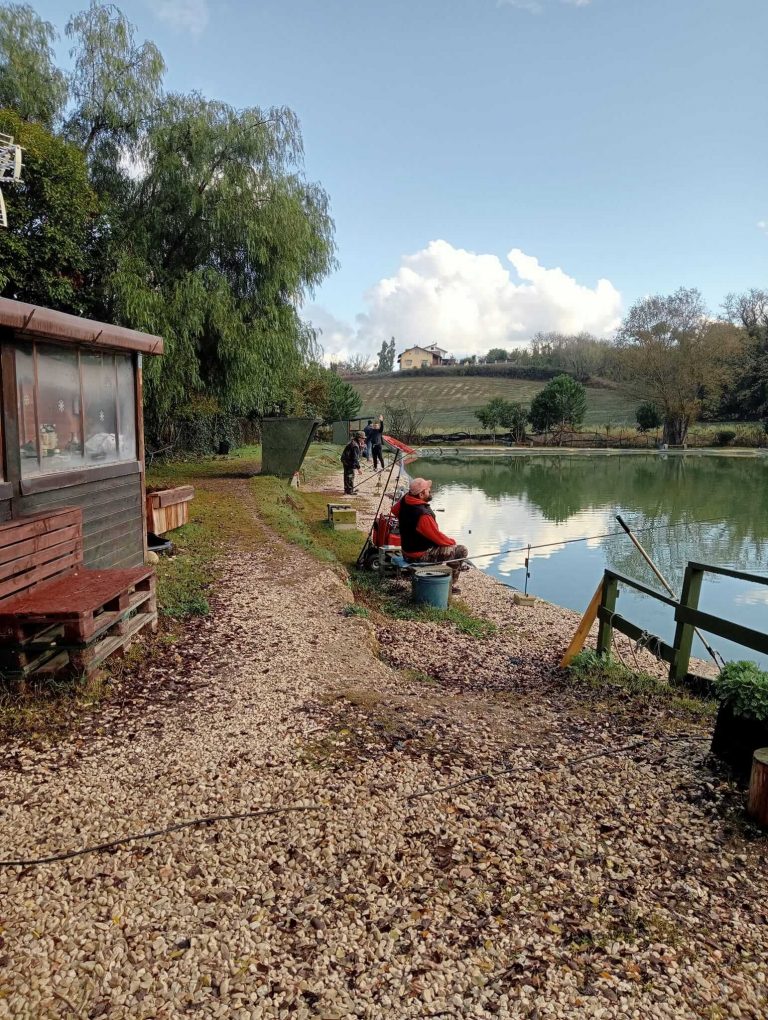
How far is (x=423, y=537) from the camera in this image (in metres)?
9.86

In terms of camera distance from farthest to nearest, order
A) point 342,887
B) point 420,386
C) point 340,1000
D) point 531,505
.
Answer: point 420,386
point 531,505
point 342,887
point 340,1000

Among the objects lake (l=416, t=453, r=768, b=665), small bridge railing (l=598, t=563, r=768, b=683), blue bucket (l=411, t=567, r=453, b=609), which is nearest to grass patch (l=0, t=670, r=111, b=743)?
small bridge railing (l=598, t=563, r=768, b=683)

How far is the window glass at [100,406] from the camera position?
672 centimetres

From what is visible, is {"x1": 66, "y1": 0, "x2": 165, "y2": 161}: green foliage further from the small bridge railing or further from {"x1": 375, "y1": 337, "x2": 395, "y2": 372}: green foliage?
{"x1": 375, "y1": 337, "x2": 395, "y2": 372}: green foliage

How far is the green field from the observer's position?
66250 millimetres

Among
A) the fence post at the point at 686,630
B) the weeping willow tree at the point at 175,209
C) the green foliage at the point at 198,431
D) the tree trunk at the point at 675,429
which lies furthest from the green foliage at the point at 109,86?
the tree trunk at the point at 675,429

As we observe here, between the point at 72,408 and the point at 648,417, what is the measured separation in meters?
56.5

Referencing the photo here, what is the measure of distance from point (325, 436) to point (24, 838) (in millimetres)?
40553

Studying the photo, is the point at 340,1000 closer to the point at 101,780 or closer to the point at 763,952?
the point at 763,952

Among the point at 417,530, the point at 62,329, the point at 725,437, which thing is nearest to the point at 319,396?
the point at 417,530

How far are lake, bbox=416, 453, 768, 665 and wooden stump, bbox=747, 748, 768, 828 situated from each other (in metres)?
6.34

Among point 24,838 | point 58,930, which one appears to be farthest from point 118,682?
point 58,930

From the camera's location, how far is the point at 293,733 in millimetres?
4559

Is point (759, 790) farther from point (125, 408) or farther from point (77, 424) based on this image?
point (125, 408)
